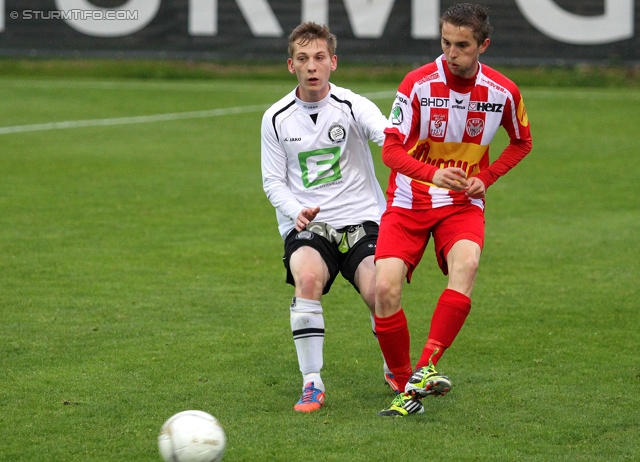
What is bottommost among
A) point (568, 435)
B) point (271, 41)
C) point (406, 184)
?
point (568, 435)

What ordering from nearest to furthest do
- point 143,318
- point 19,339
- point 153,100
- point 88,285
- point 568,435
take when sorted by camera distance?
point 568,435
point 19,339
point 143,318
point 88,285
point 153,100

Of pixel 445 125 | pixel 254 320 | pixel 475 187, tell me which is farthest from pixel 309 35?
pixel 254 320

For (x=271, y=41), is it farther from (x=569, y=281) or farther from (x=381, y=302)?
(x=381, y=302)

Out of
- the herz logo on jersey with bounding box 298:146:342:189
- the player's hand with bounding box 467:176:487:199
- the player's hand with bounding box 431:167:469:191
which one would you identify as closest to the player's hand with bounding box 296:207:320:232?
the herz logo on jersey with bounding box 298:146:342:189

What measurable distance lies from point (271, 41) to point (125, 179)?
1016 centimetres

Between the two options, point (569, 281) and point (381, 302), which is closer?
point (381, 302)

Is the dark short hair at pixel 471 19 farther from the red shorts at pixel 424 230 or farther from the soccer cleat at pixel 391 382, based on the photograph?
the soccer cleat at pixel 391 382

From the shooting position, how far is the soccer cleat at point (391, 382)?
5.46m

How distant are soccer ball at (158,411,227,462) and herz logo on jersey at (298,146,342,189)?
1905 millimetres

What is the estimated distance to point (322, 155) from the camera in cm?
584

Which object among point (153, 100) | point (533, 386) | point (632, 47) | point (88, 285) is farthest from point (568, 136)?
point (533, 386)

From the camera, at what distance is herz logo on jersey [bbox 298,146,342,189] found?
5832 mm

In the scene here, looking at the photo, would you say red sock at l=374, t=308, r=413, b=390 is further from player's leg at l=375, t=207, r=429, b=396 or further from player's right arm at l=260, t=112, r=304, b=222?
player's right arm at l=260, t=112, r=304, b=222

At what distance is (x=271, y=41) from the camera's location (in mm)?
22312
